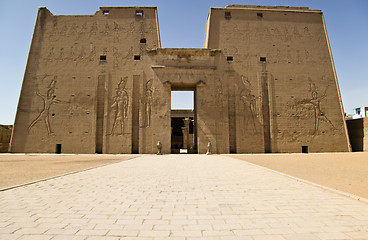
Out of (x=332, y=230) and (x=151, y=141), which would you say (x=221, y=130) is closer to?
(x=151, y=141)

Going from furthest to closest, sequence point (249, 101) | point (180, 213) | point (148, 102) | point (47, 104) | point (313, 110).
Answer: point (313, 110)
point (249, 101)
point (47, 104)
point (148, 102)
point (180, 213)

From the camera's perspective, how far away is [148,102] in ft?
53.6

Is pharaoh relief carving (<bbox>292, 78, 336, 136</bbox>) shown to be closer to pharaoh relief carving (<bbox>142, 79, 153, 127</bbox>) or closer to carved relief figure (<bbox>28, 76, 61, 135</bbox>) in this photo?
pharaoh relief carving (<bbox>142, 79, 153, 127</bbox>)

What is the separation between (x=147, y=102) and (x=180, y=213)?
1401cm

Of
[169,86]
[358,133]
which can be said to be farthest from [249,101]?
[358,133]

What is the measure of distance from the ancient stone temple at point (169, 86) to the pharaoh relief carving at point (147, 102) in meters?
0.07

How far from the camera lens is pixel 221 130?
16.2m

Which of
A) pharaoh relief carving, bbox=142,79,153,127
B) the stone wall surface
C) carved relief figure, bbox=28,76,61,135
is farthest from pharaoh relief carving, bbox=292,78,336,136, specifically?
carved relief figure, bbox=28,76,61,135

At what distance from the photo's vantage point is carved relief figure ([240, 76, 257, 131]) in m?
16.7

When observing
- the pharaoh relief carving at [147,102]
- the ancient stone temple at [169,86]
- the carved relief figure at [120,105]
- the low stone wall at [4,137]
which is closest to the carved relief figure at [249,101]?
the ancient stone temple at [169,86]

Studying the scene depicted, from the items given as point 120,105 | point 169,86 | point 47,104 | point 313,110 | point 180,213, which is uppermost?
point 169,86

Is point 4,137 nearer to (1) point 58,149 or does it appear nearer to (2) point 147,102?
(1) point 58,149

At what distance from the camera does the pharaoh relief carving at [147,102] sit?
16125 millimetres

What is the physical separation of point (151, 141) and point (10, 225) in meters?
13.6
